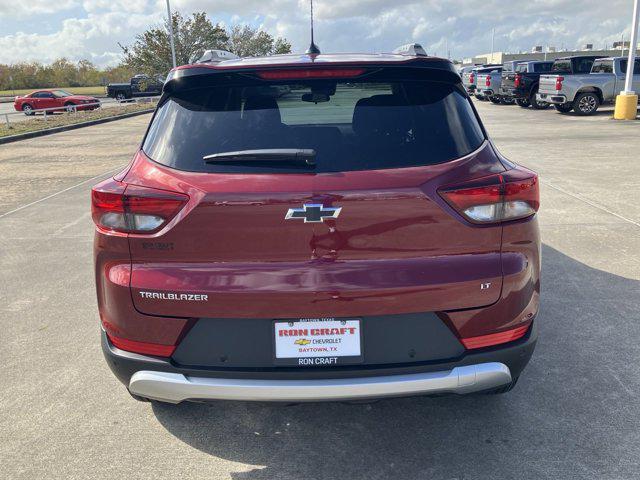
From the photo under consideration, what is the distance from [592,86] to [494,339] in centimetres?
2187

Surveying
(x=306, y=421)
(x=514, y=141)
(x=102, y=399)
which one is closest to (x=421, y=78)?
(x=306, y=421)

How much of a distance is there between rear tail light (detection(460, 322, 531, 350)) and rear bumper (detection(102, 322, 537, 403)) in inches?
1.0

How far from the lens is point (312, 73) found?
8.34 ft

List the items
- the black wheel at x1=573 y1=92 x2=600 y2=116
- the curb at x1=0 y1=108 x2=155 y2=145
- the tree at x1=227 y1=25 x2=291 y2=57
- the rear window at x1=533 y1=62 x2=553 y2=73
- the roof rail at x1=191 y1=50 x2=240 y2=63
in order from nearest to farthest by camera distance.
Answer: the roof rail at x1=191 y1=50 x2=240 y2=63
the curb at x1=0 y1=108 x2=155 y2=145
the black wheel at x1=573 y1=92 x2=600 y2=116
the rear window at x1=533 y1=62 x2=553 y2=73
the tree at x1=227 y1=25 x2=291 y2=57

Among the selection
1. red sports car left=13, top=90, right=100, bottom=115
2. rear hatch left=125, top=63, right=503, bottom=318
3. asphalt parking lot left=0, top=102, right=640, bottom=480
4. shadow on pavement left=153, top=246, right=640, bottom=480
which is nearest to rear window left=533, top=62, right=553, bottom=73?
asphalt parking lot left=0, top=102, right=640, bottom=480

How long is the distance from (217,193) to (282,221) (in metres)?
0.29

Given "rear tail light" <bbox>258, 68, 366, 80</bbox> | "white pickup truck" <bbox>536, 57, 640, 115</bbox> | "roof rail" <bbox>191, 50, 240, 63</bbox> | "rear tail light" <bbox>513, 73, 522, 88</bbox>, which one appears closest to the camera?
"rear tail light" <bbox>258, 68, 366, 80</bbox>

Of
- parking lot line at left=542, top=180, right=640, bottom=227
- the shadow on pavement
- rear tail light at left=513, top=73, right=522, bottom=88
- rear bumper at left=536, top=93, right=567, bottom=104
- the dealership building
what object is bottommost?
the shadow on pavement

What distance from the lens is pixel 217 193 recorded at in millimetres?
2275

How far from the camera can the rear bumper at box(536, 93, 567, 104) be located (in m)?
21.0

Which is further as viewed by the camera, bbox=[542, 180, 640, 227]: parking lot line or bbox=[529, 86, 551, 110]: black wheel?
bbox=[529, 86, 551, 110]: black wheel

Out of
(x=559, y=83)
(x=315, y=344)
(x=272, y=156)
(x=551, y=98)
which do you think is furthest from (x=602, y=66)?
(x=315, y=344)

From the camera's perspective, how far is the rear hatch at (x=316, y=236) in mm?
2266

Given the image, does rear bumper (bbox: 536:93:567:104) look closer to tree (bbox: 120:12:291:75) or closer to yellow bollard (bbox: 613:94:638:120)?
yellow bollard (bbox: 613:94:638:120)
